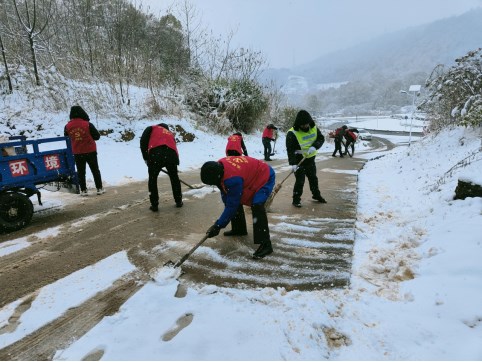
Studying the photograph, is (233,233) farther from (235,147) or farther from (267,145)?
(267,145)

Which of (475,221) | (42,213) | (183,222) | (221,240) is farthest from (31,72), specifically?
(475,221)

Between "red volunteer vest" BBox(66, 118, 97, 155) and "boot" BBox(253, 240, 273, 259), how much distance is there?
427 cm

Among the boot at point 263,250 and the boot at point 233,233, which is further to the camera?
the boot at point 233,233

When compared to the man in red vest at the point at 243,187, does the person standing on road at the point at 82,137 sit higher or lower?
higher

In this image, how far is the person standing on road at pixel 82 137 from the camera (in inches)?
243

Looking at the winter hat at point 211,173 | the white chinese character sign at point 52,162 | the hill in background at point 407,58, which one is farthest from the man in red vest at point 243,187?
the hill in background at point 407,58

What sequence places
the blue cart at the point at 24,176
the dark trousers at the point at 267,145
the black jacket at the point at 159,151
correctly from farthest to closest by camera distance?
the dark trousers at the point at 267,145, the black jacket at the point at 159,151, the blue cart at the point at 24,176

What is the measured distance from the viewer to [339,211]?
5.61 meters

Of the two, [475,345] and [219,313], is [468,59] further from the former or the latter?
[219,313]

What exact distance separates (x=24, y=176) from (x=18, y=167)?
15cm

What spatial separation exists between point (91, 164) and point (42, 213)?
1363 millimetres

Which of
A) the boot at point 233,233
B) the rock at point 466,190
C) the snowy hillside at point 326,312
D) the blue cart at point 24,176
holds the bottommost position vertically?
the snowy hillside at point 326,312

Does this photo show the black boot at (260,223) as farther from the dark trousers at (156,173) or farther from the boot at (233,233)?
the dark trousers at (156,173)

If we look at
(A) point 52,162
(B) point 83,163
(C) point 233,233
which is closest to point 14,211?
(A) point 52,162
